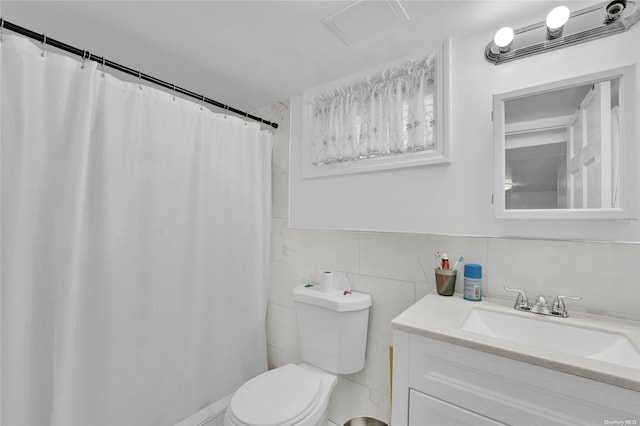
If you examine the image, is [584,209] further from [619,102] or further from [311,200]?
[311,200]

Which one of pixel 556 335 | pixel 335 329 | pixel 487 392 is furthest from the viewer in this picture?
pixel 335 329

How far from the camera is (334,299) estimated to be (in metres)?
1.43

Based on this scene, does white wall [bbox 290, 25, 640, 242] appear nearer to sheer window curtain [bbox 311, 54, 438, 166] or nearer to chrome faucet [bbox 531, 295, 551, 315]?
sheer window curtain [bbox 311, 54, 438, 166]

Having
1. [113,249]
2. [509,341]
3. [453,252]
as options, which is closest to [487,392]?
[509,341]

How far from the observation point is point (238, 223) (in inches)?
68.9

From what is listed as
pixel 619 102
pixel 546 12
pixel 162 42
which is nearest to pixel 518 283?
pixel 619 102

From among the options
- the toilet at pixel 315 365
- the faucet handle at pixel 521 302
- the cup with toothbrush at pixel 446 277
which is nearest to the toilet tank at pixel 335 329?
the toilet at pixel 315 365

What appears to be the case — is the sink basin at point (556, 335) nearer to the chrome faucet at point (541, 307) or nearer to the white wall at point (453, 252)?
the chrome faucet at point (541, 307)

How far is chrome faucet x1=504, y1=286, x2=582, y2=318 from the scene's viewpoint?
0.98m

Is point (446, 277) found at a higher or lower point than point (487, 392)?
higher

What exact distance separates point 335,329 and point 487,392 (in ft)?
2.46

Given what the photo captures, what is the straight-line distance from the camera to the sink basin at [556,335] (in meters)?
0.83

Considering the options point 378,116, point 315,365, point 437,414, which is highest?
point 378,116

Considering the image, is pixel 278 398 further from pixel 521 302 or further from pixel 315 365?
pixel 521 302
